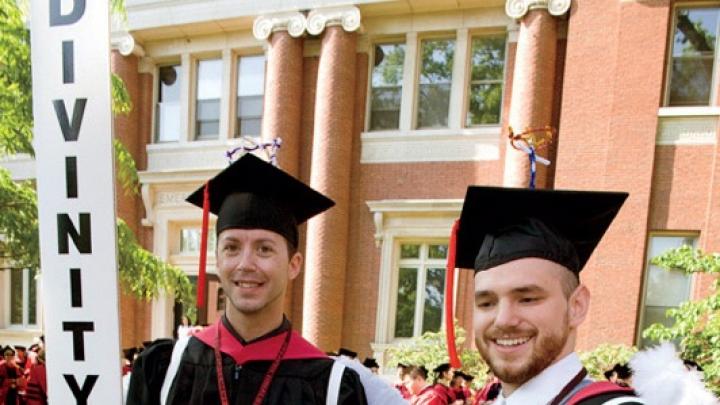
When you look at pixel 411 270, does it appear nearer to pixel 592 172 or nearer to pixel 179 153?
pixel 592 172

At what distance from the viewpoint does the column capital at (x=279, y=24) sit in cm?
918

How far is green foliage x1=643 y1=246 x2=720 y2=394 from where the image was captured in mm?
4582

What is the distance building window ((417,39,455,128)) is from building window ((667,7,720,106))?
350 centimetres

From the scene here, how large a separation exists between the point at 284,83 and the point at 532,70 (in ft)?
14.1

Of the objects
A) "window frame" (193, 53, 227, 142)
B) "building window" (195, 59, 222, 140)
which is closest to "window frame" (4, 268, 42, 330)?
"window frame" (193, 53, 227, 142)

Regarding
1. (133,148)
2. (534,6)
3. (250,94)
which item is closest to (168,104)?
(133,148)

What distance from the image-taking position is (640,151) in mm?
7707

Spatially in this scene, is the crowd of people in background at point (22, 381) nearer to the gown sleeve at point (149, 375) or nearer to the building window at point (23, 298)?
the gown sleeve at point (149, 375)

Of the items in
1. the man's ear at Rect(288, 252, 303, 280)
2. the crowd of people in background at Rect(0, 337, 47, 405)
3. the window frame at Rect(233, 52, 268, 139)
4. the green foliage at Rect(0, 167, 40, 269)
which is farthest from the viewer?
the window frame at Rect(233, 52, 268, 139)

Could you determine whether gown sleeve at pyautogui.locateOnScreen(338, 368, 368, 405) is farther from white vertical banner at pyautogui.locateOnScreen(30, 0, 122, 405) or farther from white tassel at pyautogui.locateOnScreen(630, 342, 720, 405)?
white tassel at pyautogui.locateOnScreen(630, 342, 720, 405)

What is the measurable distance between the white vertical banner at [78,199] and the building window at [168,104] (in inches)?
389

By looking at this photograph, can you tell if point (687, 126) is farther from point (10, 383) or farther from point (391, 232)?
point (10, 383)

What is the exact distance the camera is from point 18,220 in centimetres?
488

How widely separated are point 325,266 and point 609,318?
4.59m
